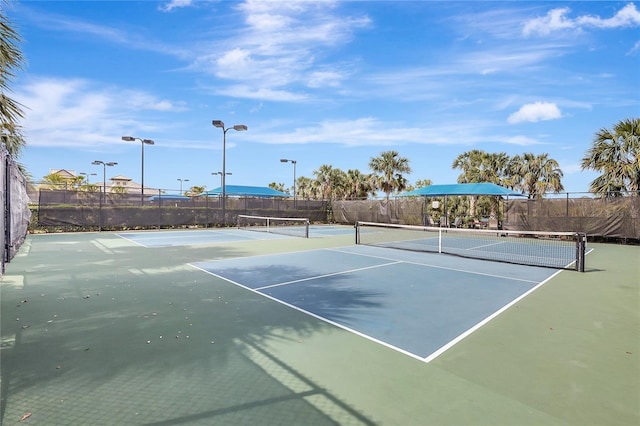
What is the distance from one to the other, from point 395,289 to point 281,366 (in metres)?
3.54

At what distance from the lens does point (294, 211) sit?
27844mm

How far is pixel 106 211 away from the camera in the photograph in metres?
19.6

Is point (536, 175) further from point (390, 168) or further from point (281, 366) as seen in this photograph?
point (281, 366)

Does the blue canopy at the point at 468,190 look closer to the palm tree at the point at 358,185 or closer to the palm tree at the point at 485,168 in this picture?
the palm tree at the point at 485,168

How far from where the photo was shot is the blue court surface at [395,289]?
14.2 ft

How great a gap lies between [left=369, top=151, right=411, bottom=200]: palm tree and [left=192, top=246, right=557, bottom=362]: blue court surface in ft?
90.3

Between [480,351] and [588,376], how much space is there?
2.96ft

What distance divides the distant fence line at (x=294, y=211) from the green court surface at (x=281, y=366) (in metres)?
12.9

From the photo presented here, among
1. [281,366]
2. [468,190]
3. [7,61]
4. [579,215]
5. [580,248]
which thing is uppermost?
[7,61]

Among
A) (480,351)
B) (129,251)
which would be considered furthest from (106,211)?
(480,351)

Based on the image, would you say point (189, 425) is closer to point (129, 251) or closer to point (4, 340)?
point (4, 340)

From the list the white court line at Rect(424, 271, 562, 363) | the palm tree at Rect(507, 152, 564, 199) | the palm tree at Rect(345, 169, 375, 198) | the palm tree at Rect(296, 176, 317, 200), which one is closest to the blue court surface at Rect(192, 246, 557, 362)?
the white court line at Rect(424, 271, 562, 363)

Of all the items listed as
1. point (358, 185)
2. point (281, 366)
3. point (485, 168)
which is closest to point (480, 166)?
point (485, 168)

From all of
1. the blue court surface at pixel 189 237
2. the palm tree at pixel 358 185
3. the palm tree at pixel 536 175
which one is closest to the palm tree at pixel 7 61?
the blue court surface at pixel 189 237
